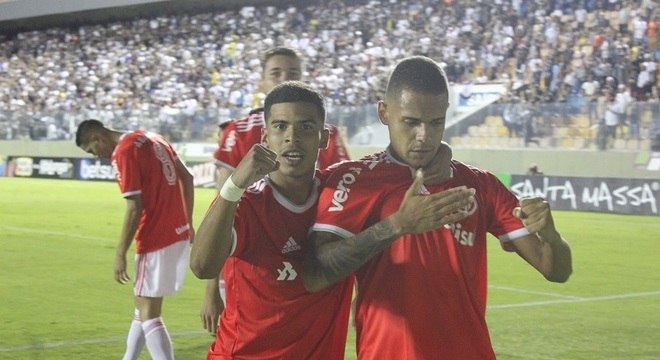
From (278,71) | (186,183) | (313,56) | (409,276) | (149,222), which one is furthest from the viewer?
(313,56)

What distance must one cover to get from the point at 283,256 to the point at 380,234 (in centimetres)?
58

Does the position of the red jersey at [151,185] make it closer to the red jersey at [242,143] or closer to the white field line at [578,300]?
the red jersey at [242,143]

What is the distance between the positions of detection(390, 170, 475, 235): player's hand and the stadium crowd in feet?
55.6

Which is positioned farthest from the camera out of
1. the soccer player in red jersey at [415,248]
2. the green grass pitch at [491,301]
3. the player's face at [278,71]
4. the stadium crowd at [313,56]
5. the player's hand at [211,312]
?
the stadium crowd at [313,56]

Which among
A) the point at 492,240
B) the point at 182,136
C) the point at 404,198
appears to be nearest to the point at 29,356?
the point at 404,198

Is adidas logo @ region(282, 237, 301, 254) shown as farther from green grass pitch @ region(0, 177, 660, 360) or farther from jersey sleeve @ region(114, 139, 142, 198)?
green grass pitch @ region(0, 177, 660, 360)

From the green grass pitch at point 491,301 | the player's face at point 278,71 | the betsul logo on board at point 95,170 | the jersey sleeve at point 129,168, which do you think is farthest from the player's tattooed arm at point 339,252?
the betsul logo on board at point 95,170

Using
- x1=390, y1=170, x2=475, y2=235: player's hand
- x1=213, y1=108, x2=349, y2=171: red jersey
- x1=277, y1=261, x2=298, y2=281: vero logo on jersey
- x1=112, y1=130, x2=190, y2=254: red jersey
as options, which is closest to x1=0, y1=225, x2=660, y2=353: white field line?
x1=112, y1=130, x2=190, y2=254: red jersey

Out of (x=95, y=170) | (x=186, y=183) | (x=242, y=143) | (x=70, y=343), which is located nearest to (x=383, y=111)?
(x=242, y=143)

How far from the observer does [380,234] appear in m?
3.08

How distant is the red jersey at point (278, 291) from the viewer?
3551mm

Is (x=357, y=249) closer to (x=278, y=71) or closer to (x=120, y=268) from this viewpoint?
(x=278, y=71)

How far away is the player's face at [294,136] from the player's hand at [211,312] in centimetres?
140

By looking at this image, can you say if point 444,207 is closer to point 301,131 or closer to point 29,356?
point 301,131
